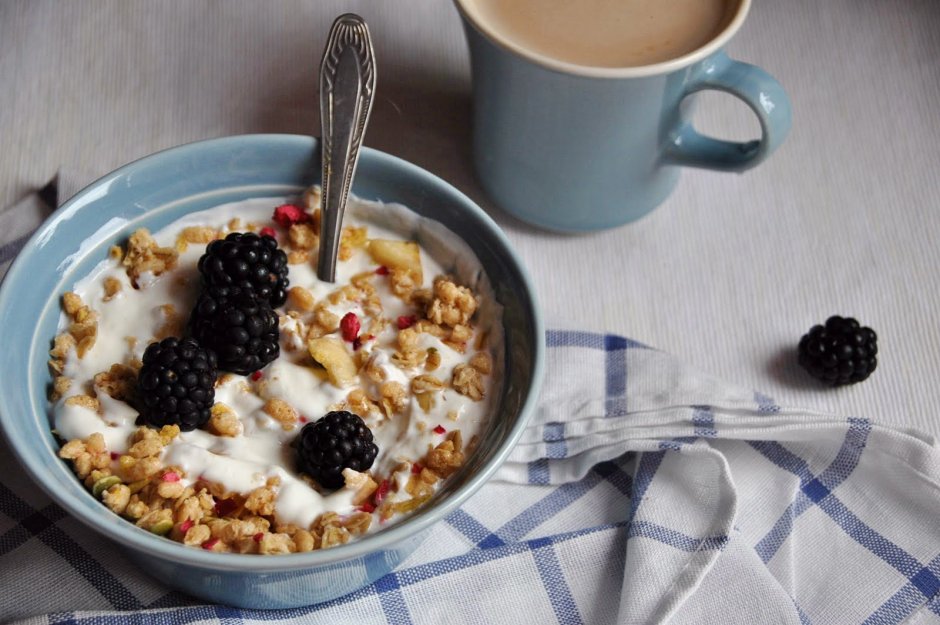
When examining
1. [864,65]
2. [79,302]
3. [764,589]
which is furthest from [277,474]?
[864,65]

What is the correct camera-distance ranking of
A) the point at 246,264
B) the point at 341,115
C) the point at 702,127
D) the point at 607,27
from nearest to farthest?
the point at 246,264 < the point at 341,115 < the point at 607,27 < the point at 702,127

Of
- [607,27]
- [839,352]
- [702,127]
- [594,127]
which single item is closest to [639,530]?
[839,352]

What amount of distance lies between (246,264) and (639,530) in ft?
1.78

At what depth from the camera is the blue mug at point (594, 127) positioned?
1346 millimetres

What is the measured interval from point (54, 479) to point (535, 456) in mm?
564

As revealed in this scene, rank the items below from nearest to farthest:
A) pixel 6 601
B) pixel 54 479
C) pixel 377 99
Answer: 1. pixel 54 479
2. pixel 6 601
3. pixel 377 99

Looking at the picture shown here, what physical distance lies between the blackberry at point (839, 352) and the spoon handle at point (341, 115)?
25.1 inches

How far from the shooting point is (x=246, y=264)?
1.21 m

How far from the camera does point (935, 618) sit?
1.26m

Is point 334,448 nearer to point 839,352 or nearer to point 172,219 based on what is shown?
point 172,219

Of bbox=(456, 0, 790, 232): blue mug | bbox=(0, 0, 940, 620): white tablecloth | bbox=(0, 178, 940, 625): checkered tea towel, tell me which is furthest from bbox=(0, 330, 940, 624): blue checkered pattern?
bbox=(456, 0, 790, 232): blue mug

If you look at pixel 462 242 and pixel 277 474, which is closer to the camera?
pixel 277 474

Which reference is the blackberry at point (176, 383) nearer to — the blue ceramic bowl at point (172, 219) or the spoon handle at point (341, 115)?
the blue ceramic bowl at point (172, 219)

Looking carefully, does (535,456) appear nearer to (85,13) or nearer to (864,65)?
(864,65)
